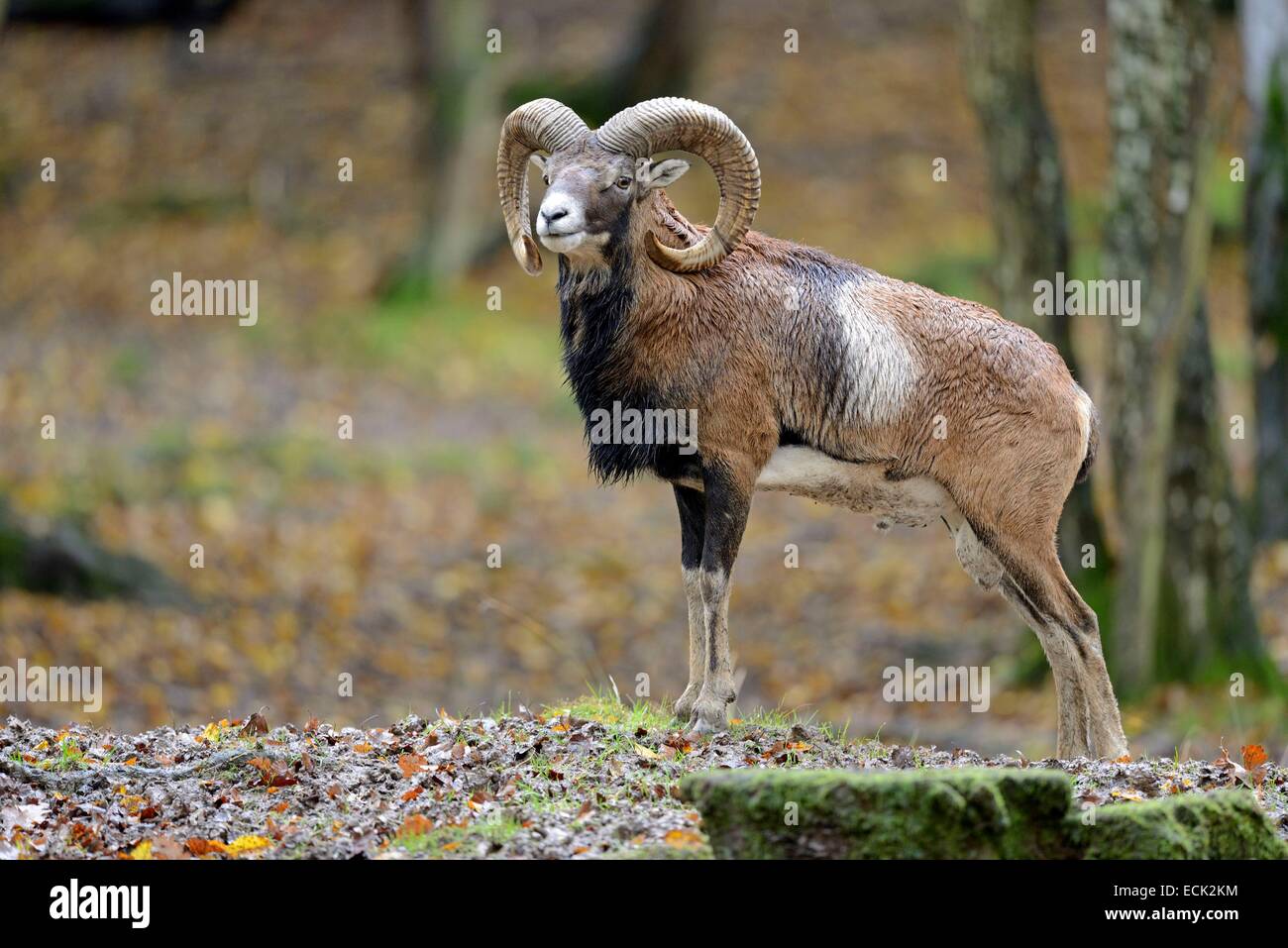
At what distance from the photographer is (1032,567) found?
30.5 feet

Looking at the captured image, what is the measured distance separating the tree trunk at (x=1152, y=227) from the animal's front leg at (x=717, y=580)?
20.5ft

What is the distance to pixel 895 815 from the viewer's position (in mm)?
6777

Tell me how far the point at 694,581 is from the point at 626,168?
86.8 inches

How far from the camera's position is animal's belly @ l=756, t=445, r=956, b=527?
9.12 m

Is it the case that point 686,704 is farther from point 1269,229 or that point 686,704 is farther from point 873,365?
point 1269,229

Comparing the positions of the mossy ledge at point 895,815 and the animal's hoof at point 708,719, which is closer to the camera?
the mossy ledge at point 895,815

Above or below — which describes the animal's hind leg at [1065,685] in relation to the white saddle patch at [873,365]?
below

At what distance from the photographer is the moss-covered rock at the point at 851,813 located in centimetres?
675

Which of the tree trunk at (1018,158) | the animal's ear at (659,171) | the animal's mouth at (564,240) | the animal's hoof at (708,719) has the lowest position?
the animal's hoof at (708,719)

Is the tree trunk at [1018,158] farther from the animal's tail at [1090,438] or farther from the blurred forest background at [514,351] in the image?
the animal's tail at [1090,438]

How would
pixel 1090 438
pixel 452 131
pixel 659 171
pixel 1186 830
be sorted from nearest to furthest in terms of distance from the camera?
pixel 1186 830 < pixel 659 171 < pixel 1090 438 < pixel 452 131

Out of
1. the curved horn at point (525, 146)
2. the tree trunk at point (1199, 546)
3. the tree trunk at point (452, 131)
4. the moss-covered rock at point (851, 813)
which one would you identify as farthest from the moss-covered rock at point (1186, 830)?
the tree trunk at point (452, 131)

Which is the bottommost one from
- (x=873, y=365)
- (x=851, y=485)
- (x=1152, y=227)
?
(x=851, y=485)

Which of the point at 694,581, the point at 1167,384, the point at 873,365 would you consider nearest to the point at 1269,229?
the point at 1167,384
